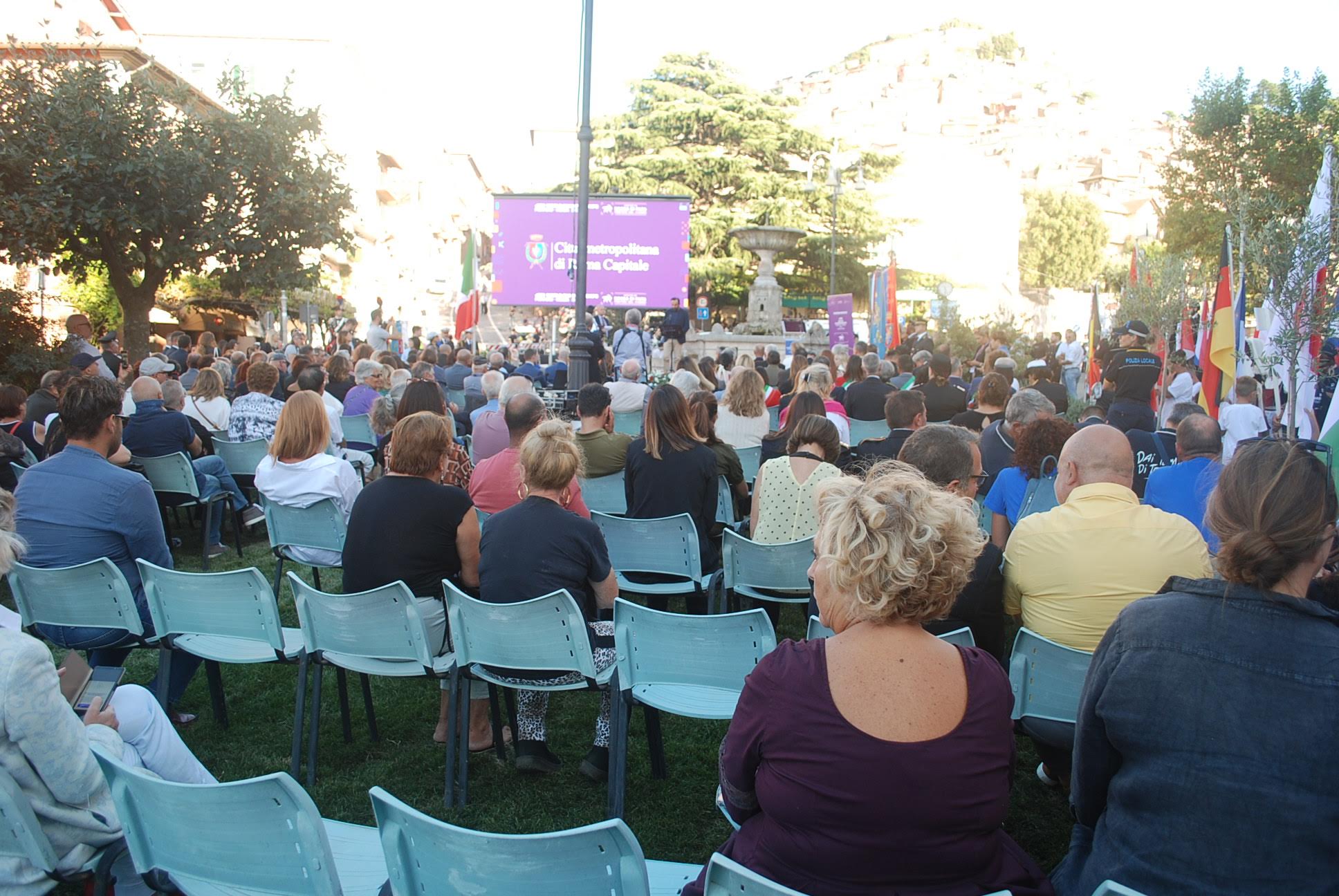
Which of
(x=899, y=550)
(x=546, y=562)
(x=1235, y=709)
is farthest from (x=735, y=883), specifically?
(x=546, y=562)

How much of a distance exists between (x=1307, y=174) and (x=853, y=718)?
31168mm

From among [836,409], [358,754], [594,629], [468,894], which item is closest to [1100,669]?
[468,894]

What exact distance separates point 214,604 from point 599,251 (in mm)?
16439

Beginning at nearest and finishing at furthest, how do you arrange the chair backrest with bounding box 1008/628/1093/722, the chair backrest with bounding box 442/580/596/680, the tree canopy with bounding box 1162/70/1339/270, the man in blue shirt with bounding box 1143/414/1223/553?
the chair backrest with bounding box 1008/628/1093/722 < the chair backrest with bounding box 442/580/596/680 < the man in blue shirt with bounding box 1143/414/1223/553 < the tree canopy with bounding box 1162/70/1339/270

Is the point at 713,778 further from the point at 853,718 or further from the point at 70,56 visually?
the point at 70,56

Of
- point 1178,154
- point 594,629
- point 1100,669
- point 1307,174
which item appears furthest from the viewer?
point 1178,154

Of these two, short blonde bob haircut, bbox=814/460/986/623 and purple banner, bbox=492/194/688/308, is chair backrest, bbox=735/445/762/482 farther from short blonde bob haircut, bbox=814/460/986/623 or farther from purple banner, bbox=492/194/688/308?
purple banner, bbox=492/194/688/308

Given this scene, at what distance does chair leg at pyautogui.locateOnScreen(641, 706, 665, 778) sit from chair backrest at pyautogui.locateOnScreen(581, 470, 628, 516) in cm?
242

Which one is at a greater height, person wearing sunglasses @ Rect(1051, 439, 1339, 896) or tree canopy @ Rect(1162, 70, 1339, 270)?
tree canopy @ Rect(1162, 70, 1339, 270)

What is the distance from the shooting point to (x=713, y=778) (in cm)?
417

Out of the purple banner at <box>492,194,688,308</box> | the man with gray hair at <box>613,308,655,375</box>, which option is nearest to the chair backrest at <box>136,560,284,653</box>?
the man with gray hair at <box>613,308,655,375</box>

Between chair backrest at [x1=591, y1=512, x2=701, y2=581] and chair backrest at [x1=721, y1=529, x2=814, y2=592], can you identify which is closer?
chair backrest at [x1=721, y1=529, x2=814, y2=592]

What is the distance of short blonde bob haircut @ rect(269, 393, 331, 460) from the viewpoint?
5.82m

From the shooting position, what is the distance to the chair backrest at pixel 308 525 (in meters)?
5.46
